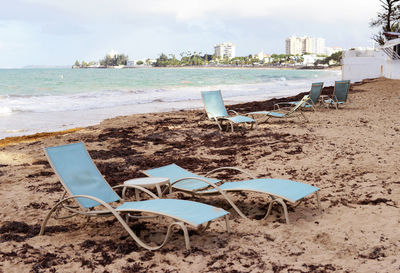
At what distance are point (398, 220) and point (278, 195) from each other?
106 centimetres

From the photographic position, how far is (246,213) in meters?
4.15

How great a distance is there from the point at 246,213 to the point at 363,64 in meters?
32.9

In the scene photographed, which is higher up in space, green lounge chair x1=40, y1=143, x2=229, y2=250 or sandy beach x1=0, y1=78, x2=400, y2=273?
green lounge chair x1=40, y1=143, x2=229, y2=250

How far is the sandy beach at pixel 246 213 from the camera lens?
3080 mm

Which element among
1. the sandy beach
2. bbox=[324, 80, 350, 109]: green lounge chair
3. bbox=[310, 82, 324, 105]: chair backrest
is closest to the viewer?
the sandy beach

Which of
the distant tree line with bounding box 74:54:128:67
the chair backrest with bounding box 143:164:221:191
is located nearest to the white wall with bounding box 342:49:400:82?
the chair backrest with bounding box 143:164:221:191

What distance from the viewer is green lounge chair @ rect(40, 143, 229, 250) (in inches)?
128

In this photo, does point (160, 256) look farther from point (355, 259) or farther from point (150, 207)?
point (355, 259)

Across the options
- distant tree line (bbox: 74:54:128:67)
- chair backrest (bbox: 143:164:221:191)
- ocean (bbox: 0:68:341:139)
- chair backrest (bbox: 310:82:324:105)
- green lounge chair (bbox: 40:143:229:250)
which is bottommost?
ocean (bbox: 0:68:341:139)

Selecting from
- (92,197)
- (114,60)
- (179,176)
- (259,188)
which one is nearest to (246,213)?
(259,188)

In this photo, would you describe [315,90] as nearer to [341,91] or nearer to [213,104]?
[341,91]

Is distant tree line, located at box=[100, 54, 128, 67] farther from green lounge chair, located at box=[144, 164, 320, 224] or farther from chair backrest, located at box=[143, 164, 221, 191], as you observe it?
green lounge chair, located at box=[144, 164, 320, 224]

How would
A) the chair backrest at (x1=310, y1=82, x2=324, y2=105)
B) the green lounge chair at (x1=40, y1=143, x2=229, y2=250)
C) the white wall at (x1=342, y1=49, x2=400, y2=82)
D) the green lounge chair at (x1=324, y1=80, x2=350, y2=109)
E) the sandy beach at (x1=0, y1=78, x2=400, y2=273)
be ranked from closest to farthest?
the sandy beach at (x1=0, y1=78, x2=400, y2=273) < the green lounge chair at (x1=40, y1=143, x2=229, y2=250) < the chair backrest at (x1=310, y1=82, x2=324, y2=105) < the green lounge chair at (x1=324, y1=80, x2=350, y2=109) < the white wall at (x1=342, y1=49, x2=400, y2=82)

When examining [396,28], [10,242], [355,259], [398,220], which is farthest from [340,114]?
[396,28]
